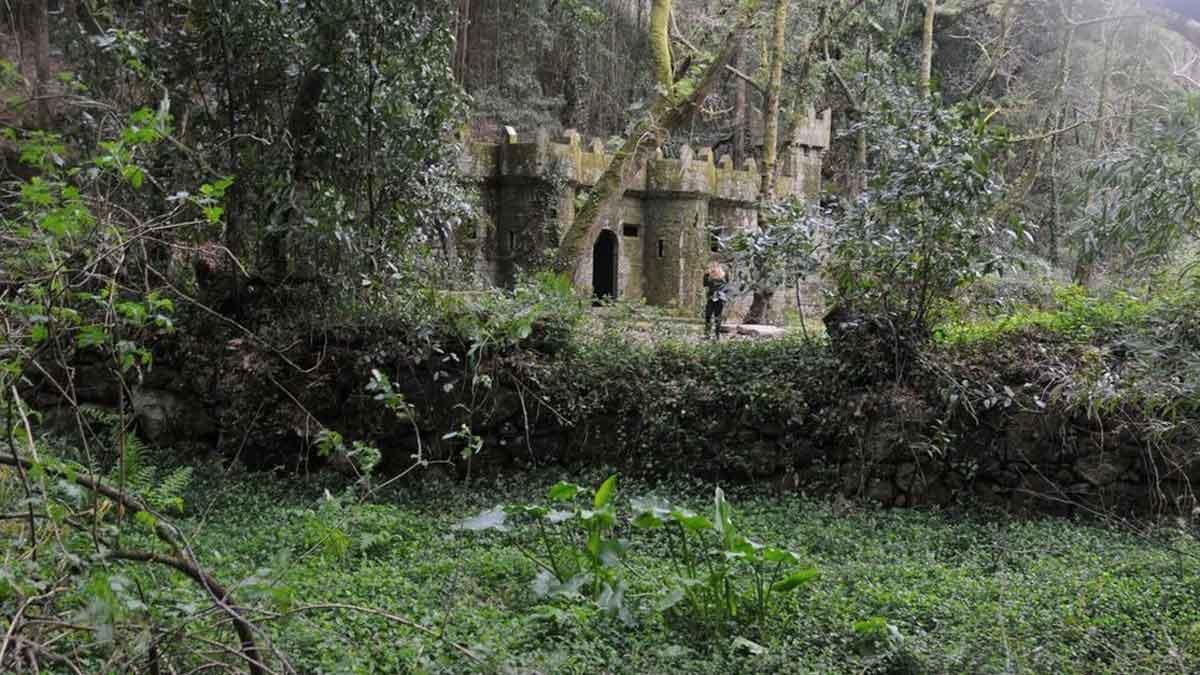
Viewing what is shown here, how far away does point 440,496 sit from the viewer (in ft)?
28.6

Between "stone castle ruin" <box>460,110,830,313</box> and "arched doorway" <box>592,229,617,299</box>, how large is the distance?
2 cm

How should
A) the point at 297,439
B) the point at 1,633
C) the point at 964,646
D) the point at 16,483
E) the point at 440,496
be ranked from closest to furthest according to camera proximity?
the point at 1,633 → the point at 16,483 → the point at 964,646 → the point at 440,496 → the point at 297,439

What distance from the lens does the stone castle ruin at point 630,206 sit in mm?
18359

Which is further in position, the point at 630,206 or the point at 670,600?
the point at 630,206

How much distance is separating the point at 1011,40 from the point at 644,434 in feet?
70.0

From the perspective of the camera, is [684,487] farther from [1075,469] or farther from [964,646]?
[964,646]

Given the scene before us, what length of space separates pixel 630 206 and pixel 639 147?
7.19m

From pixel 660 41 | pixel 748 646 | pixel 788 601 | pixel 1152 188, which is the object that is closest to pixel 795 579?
pixel 788 601

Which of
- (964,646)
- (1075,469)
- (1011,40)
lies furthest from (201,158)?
(1011,40)

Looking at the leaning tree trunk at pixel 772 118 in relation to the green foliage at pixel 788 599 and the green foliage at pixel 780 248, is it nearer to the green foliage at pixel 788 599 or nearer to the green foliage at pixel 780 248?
the green foliage at pixel 780 248

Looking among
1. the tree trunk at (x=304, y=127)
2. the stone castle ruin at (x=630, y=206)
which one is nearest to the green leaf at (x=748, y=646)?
the tree trunk at (x=304, y=127)

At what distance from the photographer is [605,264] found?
21.5 m

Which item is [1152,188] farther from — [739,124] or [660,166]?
[739,124]

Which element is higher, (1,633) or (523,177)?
(523,177)
